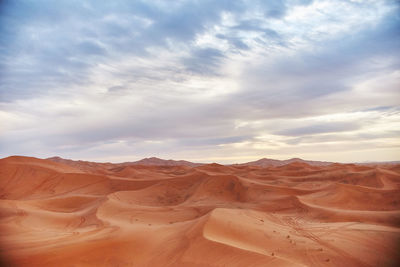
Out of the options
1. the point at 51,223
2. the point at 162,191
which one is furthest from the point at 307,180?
the point at 51,223

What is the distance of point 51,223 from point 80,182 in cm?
1026

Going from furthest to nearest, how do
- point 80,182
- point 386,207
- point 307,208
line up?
point 80,182
point 386,207
point 307,208

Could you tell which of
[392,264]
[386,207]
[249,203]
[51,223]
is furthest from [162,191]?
[392,264]

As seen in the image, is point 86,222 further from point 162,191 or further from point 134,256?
point 162,191

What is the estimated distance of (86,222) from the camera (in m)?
8.03

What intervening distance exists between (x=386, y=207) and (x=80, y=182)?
1725cm

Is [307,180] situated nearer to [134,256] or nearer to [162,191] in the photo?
[162,191]

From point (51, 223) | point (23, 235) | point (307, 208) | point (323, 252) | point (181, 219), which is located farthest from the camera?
point (307, 208)

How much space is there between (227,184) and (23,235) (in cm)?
1113

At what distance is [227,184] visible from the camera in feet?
50.8

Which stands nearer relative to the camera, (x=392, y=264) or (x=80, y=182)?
(x=392, y=264)

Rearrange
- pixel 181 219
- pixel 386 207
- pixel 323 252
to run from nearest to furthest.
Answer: pixel 323 252, pixel 181 219, pixel 386 207

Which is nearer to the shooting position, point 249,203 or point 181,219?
point 181,219

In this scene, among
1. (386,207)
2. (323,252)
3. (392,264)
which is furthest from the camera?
(386,207)
